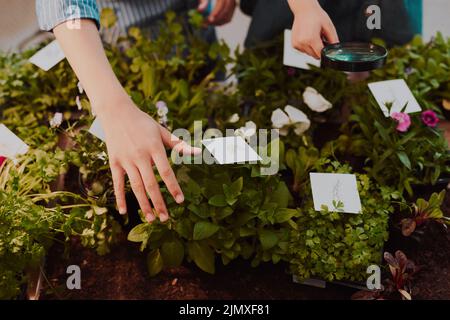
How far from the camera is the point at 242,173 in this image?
1337 millimetres

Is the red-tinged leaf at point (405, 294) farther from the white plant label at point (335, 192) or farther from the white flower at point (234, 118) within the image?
the white flower at point (234, 118)

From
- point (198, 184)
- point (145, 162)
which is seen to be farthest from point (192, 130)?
point (145, 162)

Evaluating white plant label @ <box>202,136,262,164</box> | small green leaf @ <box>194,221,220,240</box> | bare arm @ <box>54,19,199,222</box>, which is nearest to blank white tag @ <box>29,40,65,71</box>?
bare arm @ <box>54,19,199,222</box>

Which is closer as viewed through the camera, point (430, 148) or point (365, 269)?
point (365, 269)

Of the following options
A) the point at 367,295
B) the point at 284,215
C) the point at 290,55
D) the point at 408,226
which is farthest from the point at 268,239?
the point at 290,55

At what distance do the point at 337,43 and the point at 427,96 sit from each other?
0.71m

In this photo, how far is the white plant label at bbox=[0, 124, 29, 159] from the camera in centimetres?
137

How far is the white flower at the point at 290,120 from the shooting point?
1.55 m

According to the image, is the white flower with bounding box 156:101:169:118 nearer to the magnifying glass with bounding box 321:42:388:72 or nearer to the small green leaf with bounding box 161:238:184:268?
the small green leaf with bounding box 161:238:184:268

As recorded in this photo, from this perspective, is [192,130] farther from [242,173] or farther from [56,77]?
[56,77]

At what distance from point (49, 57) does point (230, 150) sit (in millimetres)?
664

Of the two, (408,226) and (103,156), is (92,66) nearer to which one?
(103,156)

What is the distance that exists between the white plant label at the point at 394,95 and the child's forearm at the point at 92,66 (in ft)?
2.84

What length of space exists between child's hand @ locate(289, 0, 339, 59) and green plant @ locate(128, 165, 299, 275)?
1.25 feet
